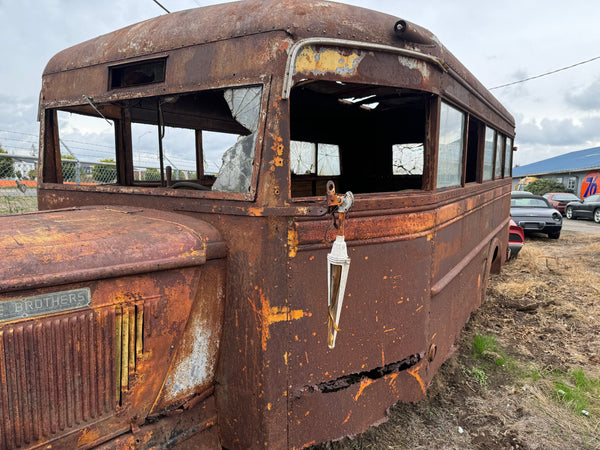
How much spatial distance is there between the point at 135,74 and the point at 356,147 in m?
3.25

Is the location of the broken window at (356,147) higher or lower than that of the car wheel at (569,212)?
higher

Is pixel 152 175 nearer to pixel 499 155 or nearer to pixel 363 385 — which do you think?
pixel 363 385

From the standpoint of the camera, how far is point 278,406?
1.95 meters

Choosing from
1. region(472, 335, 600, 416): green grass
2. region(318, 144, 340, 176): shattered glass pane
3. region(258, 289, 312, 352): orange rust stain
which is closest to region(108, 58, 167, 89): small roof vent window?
region(258, 289, 312, 352): orange rust stain

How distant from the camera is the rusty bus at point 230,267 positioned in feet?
5.07

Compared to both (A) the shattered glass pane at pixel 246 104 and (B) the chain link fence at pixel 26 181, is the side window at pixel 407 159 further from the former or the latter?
(A) the shattered glass pane at pixel 246 104

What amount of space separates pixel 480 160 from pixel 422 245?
219 centimetres

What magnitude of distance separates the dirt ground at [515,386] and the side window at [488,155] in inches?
63.3

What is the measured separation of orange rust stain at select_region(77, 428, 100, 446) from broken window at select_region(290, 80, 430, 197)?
2.94 m

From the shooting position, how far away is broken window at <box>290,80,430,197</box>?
4402 mm

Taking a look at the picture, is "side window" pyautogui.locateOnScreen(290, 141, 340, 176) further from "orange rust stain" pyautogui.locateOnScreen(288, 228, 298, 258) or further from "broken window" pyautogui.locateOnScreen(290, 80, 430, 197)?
"orange rust stain" pyautogui.locateOnScreen(288, 228, 298, 258)

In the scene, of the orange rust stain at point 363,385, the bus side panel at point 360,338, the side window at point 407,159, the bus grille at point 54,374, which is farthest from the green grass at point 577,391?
the bus grille at point 54,374

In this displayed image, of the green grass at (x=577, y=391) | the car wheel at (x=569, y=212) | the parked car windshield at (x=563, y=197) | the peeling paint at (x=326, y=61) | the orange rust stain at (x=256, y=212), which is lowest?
the green grass at (x=577, y=391)

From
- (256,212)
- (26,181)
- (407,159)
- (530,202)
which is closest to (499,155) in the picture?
(407,159)
